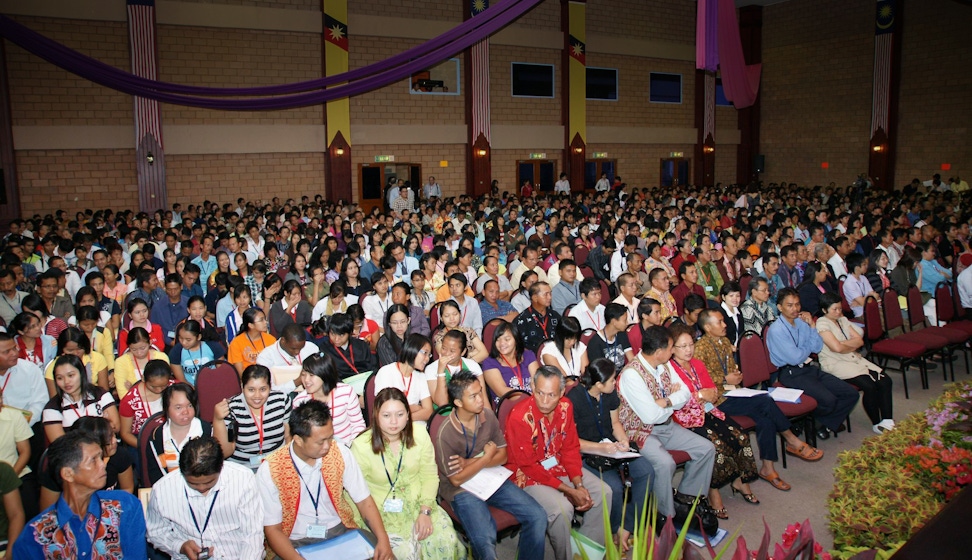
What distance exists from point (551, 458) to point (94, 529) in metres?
2.17

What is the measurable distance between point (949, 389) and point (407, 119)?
48.8 ft

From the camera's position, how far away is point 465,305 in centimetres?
636

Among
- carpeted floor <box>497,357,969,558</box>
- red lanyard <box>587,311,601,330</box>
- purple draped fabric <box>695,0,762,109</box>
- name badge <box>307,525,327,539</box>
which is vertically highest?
purple draped fabric <box>695,0,762,109</box>

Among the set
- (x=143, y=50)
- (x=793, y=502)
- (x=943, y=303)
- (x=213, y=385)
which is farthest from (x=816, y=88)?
(x=213, y=385)

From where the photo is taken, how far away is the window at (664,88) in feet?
70.4

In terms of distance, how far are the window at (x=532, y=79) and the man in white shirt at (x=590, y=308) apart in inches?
543

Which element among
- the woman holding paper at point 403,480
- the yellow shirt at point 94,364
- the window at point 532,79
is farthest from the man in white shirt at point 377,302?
the window at point 532,79

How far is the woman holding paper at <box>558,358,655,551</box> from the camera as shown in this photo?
13.0 ft

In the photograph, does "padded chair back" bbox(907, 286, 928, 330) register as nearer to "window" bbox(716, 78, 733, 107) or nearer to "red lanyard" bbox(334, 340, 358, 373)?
"red lanyard" bbox(334, 340, 358, 373)

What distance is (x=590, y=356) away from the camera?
5113mm

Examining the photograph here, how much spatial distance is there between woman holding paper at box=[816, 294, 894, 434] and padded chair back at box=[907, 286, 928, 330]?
5.31 ft

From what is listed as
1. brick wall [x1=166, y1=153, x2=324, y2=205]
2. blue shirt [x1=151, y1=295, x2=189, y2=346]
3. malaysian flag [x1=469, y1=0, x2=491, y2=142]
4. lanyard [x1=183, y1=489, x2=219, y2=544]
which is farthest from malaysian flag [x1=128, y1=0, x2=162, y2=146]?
lanyard [x1=183, y1=489, x2=219, y2=544]

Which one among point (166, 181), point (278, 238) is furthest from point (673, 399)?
point (166, 181)

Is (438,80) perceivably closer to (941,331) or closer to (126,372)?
(941,331)
